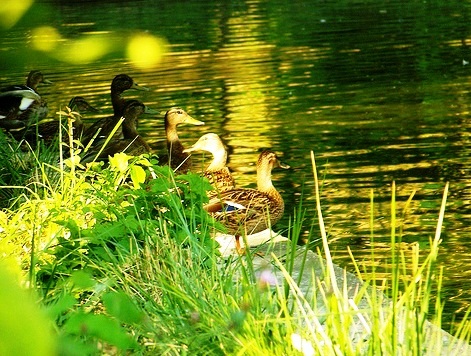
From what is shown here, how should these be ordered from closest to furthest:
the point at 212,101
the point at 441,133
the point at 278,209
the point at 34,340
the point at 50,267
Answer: the point at 34,340, the point at 50,267, the point at 278,209, the point at 441,133, the point at 212,101

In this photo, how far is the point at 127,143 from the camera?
1037cm

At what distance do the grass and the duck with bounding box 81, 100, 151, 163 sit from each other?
3.19 m

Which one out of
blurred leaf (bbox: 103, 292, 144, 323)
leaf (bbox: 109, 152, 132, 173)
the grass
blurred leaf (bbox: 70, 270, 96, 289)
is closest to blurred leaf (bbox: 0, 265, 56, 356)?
the grass

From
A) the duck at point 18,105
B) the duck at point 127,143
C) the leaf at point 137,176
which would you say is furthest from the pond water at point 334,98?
the duck at point 18,105

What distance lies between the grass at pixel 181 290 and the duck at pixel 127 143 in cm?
319

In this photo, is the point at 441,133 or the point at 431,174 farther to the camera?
the point at 441,133

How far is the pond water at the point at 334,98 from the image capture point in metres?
7.03

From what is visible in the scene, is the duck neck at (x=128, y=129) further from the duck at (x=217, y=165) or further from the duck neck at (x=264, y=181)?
the duck neck at (x=264, y=181)

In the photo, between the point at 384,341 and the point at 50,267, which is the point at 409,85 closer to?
the point at 50,267

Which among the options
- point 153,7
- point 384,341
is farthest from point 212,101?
point 153,7

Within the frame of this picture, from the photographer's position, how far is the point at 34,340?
2.72ft

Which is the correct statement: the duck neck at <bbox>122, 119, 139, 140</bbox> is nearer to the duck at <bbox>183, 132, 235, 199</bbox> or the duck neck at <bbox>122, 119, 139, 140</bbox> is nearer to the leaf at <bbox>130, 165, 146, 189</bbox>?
the duck at <bbox>183, 132, 235, 199</bbox>

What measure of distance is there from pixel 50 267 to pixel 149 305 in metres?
0.86

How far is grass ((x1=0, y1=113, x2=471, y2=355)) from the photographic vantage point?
332cm
